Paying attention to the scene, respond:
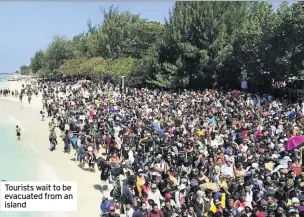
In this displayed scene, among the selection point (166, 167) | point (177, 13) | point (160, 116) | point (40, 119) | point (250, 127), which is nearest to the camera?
point (166, 167)

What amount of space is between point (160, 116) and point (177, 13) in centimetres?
2176

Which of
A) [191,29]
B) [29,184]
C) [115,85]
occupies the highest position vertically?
[191,29]

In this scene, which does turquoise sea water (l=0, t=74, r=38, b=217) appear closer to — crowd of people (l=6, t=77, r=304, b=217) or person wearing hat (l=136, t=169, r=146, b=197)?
crowd of people (l=6, t=77, r=304, b=217)

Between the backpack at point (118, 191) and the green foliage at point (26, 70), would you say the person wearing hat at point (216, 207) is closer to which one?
the backpack at point (118, 191)

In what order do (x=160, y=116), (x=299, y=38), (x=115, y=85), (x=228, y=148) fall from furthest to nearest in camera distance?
(x=115, y=85)
(x=299, y=38)
(x=160, y=116)
(x=228, y=148)

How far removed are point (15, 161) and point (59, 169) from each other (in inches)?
158

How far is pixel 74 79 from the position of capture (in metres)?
62.3

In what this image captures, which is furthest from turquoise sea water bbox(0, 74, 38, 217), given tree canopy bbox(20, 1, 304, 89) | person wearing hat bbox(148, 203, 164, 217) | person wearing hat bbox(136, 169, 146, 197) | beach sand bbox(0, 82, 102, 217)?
tree canopy bbox(20, 1, 304, 89)

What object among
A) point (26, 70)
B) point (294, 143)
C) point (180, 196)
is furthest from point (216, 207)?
point (26, 70)

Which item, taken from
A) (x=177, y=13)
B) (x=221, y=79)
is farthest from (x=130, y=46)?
(x=221, y=79)

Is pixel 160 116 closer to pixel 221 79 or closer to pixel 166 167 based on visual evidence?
pixel 166 167

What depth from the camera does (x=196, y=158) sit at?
14688 mm

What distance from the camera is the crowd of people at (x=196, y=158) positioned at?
10.9 metres
